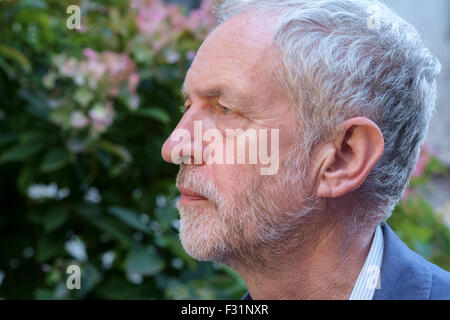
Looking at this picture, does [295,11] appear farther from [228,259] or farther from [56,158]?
[56,158]

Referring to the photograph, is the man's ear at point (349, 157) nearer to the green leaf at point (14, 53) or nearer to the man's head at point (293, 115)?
the man's head at point (293, 115)

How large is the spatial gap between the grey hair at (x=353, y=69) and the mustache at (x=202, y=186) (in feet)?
0.67

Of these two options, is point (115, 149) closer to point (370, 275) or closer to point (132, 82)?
point (132, 82)

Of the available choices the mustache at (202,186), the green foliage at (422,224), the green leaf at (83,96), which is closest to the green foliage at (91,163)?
the green leaf at (83,96)

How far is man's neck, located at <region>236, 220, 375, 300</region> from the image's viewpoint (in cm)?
129

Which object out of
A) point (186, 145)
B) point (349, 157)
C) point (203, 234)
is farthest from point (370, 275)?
point (186, 145)

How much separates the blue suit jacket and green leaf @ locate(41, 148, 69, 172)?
1160mm

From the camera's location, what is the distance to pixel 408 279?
1285mm

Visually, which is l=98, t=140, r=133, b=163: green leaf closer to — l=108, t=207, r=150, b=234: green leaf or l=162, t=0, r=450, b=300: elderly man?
l=108, t=207, r=150, b=234: green leaf


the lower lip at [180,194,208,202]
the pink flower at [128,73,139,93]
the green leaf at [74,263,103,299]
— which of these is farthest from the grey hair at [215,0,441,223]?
the green leaf at [74,263,103,299]

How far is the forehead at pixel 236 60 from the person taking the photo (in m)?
1.24

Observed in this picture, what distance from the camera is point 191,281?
2.20 m

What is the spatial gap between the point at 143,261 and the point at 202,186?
920 mm
